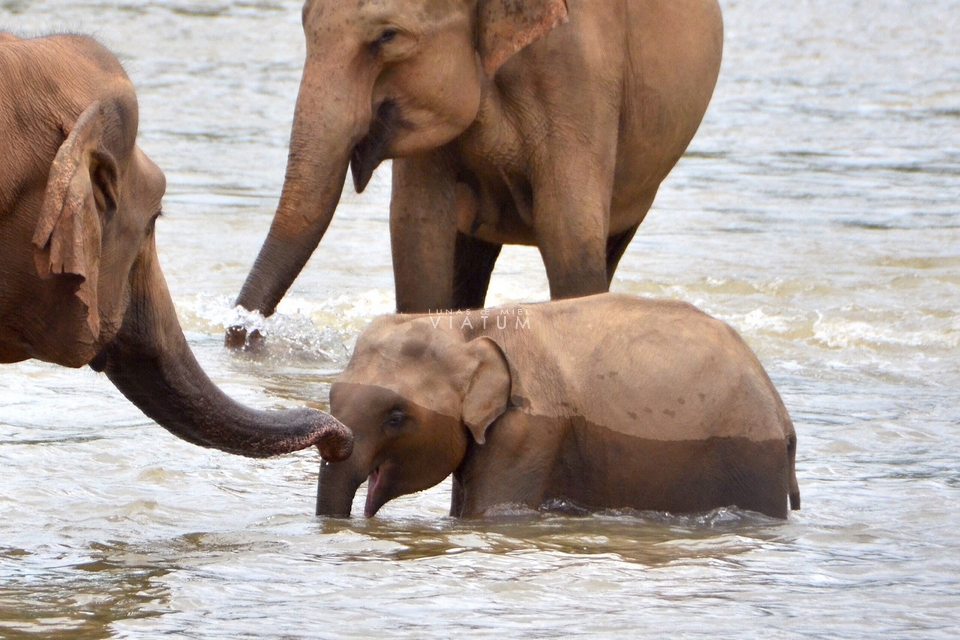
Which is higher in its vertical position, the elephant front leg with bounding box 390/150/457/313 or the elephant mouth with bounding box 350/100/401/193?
the elephant mouth with bounding box 350/100/401/193

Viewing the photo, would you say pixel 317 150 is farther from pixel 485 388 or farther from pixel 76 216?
pixel 76 216

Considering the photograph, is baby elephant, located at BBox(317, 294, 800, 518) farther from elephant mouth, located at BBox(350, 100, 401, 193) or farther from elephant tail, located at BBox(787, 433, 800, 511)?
elephant mouth, located at BBox(350, 100, 401, 193)

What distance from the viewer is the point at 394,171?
6.77m

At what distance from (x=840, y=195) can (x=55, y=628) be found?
36.8 ft

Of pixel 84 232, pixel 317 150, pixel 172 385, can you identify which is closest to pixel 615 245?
pixel 317 150

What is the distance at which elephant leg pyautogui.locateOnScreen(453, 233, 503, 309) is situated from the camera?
730cm

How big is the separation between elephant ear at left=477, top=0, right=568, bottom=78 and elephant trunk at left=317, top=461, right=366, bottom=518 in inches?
71.5

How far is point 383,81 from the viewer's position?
626 cm

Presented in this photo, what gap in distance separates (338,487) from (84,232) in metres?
1.69

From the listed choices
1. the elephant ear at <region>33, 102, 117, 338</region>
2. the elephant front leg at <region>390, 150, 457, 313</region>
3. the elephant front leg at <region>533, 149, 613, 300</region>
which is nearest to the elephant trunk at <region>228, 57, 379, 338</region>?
the elephant front leg at <region>390, 150, 457, 313</region>

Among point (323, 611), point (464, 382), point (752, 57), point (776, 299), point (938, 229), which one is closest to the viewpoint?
point (323, 611)

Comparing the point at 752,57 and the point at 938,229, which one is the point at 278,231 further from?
the point at 752,57

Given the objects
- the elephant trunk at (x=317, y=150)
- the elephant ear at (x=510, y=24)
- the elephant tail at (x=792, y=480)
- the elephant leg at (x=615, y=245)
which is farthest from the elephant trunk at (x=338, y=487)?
the elephant leg at (x=615, y=245)

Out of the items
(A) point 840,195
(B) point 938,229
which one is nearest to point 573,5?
(B) point 938,229
